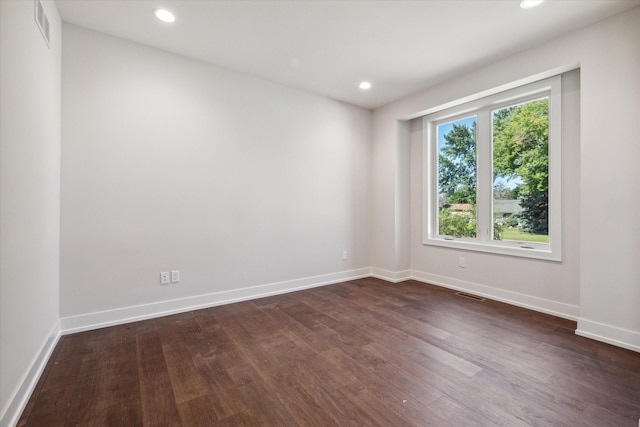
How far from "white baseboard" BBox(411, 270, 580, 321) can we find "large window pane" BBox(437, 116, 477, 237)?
68cm

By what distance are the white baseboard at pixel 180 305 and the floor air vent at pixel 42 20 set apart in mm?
2304

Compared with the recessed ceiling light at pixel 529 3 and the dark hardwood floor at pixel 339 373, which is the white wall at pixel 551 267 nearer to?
the dark hardwood floor at pixel 339 373

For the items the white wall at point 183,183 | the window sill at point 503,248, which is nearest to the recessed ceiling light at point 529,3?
the window sill at point 503,248

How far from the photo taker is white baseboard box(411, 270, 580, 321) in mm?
2883

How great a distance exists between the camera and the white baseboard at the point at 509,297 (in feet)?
9.46

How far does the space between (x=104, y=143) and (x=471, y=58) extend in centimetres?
390

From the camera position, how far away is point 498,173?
356 centimetres

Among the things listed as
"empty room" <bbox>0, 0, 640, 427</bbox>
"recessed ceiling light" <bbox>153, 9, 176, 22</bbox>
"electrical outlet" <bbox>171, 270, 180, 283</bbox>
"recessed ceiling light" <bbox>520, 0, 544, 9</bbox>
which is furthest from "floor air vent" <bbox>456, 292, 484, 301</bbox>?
"recessed ceiling light" <bbox>153, 9, 176, 22</bbox>

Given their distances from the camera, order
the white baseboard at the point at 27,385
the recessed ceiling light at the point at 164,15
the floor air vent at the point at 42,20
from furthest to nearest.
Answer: the recessed ceiling light at the point at 164,15 → the floor air vent at the point at 42,20 → the white baseboard at the point at 27,385

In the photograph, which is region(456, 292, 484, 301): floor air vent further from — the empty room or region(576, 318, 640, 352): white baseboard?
region(576, 318, 640, 352): white baseboard

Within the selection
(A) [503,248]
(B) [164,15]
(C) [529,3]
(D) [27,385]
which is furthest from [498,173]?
(D) [27,385]

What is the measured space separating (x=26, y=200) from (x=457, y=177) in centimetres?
445

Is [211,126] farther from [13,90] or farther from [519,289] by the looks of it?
[519,289]

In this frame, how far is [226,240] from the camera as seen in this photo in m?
3.35
